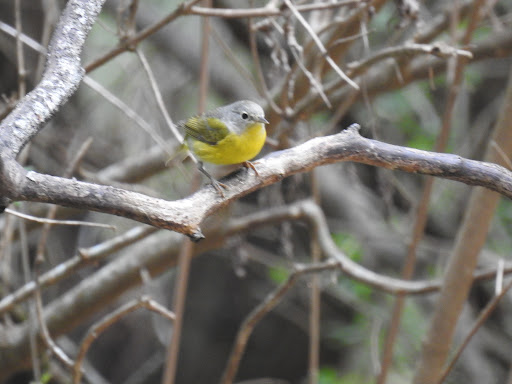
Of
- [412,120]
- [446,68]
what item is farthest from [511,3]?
[446,68]

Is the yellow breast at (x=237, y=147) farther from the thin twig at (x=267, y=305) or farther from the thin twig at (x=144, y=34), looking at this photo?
the thin twig at (x=267, y=305)

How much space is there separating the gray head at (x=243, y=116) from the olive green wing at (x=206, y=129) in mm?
37

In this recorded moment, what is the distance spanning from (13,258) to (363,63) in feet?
10.5

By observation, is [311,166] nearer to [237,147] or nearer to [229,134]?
[237,147]

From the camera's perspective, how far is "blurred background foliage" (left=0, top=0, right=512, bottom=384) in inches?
192

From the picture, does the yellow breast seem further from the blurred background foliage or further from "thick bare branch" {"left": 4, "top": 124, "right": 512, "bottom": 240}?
the blurred background foliage

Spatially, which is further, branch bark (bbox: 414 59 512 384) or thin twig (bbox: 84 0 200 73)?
branch bark (bbox: 414 59 512 384)

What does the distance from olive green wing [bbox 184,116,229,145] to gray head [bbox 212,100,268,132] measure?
4 cm

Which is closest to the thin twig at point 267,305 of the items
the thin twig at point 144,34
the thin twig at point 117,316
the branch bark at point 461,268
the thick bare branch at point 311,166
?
the thin twig at point 117,316

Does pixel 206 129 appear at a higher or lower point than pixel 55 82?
higher

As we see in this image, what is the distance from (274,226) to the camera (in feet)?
17.8

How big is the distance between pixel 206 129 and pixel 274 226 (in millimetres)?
2722

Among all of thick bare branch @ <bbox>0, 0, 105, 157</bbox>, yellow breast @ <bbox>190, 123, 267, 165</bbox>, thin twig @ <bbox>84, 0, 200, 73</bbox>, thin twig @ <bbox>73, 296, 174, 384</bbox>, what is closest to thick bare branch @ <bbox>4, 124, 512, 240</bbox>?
thick bare branch @ <bbox>0, 0, 105, 157</bbox>

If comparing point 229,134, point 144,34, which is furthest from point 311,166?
point 144,34
